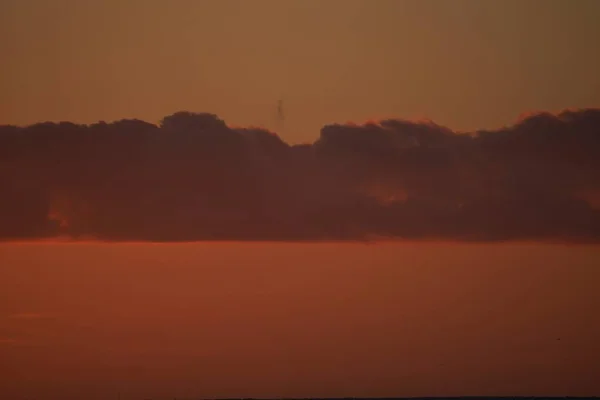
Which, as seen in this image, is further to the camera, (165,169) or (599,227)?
(599,227)

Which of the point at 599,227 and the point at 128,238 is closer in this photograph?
the point at 128,238

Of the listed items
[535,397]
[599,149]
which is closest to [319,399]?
[535,397]

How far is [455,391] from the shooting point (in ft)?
18.1

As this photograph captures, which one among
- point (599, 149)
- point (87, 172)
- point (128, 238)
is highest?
point (599, 149)

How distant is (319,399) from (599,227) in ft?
16.6

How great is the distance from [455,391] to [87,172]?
6307 mm

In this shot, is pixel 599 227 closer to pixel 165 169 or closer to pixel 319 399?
pixel 319 399

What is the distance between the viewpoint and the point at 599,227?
5.71 meters

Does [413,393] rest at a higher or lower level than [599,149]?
lower

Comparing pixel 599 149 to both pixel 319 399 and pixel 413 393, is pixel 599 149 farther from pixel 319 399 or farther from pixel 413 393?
pixel 319 399

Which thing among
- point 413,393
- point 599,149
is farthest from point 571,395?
point 599,149

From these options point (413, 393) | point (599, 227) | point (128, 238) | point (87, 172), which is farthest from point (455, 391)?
point (87, 172)

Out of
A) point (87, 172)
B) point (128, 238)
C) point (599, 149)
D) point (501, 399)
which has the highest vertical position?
point (599, 149)

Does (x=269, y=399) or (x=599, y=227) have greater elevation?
(x=599, y=227)
